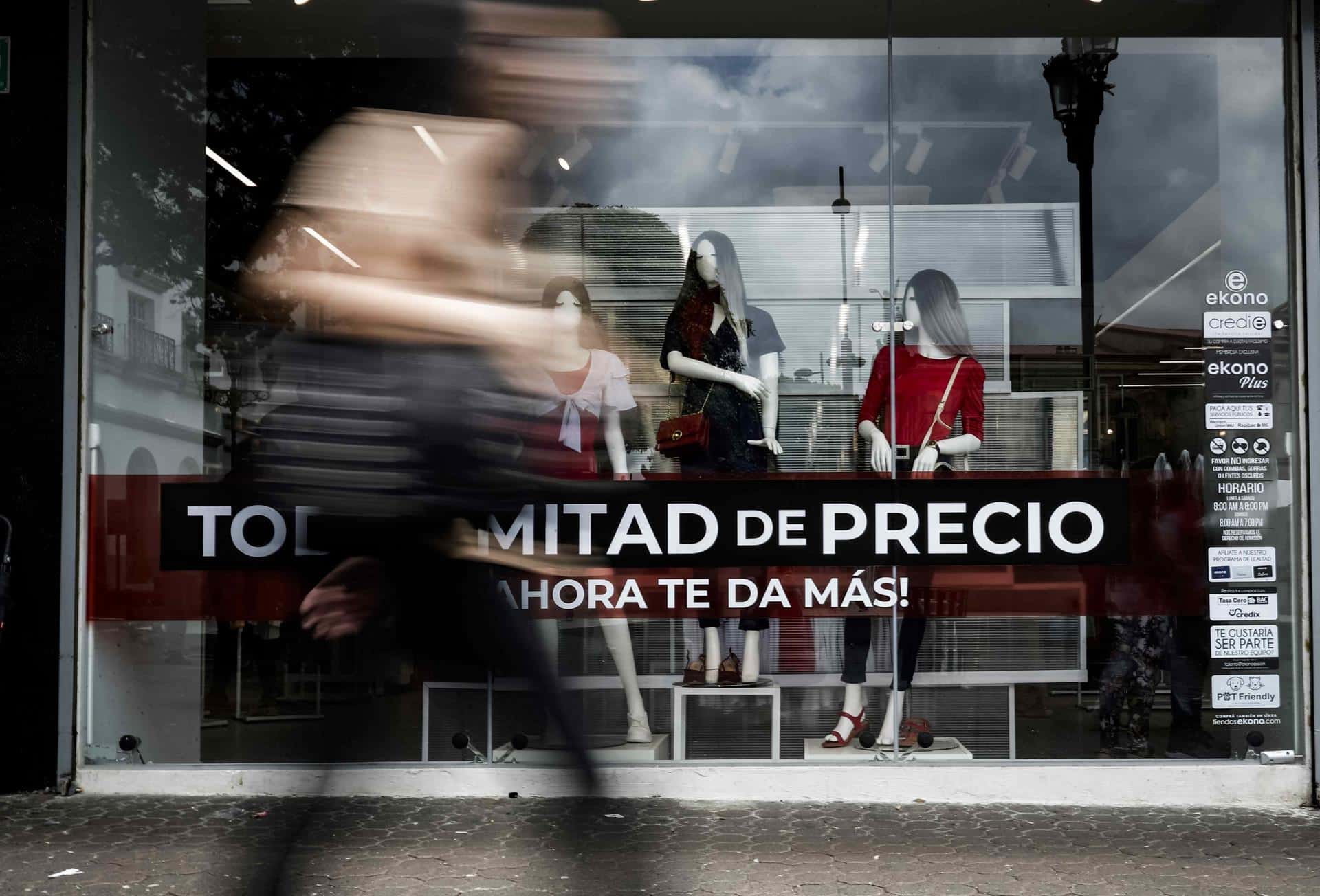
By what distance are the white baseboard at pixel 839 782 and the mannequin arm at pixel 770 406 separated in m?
1.61

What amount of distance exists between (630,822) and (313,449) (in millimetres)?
2940

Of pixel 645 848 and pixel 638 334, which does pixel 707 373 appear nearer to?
pixel 638 334

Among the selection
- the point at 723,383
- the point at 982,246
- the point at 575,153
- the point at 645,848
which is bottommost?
the point at 645,848

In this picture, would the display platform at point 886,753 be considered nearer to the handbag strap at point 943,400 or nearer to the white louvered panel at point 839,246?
the handbag strap at point 943,400

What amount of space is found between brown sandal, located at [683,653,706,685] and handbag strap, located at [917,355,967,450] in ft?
5.11

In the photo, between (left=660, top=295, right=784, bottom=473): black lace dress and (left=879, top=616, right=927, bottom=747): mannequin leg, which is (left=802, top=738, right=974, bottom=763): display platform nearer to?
(left=879, top=616, right=927, bottom=747): mannequin leg

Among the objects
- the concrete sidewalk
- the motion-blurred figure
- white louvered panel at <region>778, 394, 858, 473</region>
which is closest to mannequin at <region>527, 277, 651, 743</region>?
the concrete sidewalk

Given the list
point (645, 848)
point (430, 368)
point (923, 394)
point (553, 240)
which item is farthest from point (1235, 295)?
point (430, 368)

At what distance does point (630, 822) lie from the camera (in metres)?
5.88

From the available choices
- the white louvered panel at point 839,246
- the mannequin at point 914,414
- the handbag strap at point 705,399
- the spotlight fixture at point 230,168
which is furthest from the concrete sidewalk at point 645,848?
the spotlight fixture at point 230,168

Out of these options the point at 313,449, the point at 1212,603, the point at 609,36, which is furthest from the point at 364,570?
the point at 1212,603

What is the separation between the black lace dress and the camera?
664 centimetres

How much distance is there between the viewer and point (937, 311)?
675 cm

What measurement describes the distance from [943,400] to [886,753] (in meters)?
1.81
